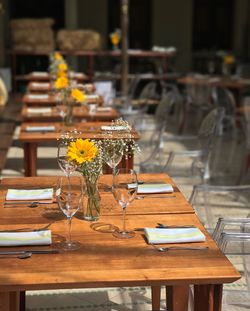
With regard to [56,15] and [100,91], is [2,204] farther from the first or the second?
[56,15]

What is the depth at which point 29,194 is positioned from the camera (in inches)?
119

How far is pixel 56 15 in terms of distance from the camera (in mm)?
15148

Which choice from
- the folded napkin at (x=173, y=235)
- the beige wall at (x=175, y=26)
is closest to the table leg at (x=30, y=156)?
the folded napkin at (x=173, y=235)

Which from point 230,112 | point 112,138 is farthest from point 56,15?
point 112,138

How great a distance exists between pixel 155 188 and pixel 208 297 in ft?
2.86

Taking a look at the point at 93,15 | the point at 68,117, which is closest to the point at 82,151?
the point at 68,117

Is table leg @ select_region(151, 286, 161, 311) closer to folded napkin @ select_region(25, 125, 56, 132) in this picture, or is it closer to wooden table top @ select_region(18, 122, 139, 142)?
wooden table top @ select_region(18, 122, 139, 142)

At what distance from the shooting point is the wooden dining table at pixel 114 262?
2.12 metres

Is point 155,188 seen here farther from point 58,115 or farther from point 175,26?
point 175,26

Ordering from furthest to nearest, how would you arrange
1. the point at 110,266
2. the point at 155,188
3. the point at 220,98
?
the point at 220,98, the point at 155,188, the point at 110,266

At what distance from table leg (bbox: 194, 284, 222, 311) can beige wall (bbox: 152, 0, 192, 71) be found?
12653 mm

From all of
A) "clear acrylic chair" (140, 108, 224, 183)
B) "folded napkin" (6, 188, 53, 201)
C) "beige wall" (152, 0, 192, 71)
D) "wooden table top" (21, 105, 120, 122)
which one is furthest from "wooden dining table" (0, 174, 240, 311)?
"beige wall" (152, 0, 192, 71)

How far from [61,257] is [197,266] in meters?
0.48

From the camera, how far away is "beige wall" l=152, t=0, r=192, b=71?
14.6 m
